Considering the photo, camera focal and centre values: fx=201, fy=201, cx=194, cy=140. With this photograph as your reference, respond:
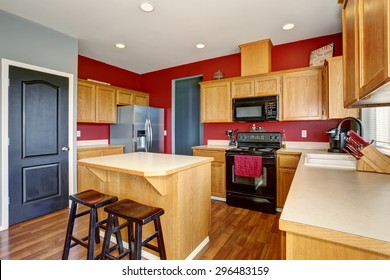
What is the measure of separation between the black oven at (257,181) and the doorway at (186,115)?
1.41 m

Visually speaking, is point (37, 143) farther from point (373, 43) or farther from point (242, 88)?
point (373, 43)

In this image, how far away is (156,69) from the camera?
4.62m

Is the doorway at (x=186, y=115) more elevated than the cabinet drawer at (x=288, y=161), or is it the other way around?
the doorway at (x=186, y=115)

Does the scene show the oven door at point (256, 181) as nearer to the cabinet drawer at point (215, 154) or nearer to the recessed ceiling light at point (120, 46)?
the cabinet drawer at point (215, 154)

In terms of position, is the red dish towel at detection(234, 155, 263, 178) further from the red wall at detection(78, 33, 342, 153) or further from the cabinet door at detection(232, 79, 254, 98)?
the cabinet door at detection(232, 79, 254, 98)

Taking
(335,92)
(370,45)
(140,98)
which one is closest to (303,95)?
(335,92)

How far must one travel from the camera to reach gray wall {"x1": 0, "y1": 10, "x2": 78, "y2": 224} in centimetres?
240

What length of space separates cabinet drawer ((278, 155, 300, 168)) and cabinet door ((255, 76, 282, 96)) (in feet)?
3.30

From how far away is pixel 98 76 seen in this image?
13.3 feet

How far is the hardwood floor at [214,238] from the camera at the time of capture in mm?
1857

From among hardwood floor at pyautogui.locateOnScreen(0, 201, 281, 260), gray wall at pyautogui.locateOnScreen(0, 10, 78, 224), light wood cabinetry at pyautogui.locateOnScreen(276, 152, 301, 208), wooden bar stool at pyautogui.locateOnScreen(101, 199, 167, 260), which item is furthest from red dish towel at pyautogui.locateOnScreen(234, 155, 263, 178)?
gray wall at pyautogui.locateOnScreen(0, 10, 78, 224)

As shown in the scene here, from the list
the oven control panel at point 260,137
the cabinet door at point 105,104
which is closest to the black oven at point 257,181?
the oven control panel at point 260,137
